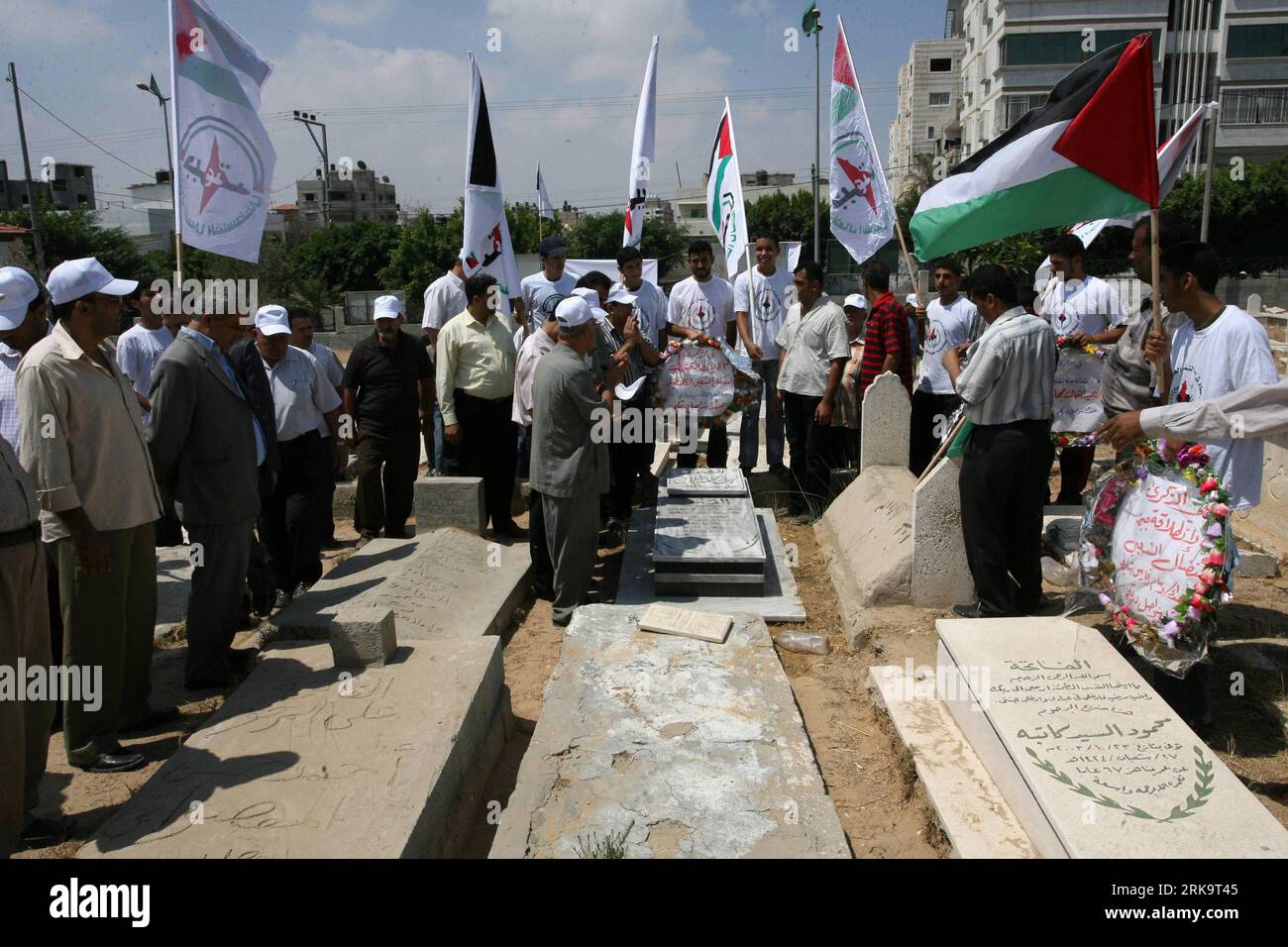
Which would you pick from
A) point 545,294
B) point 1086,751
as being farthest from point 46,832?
point 545,294

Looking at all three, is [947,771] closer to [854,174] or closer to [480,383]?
[480,383]

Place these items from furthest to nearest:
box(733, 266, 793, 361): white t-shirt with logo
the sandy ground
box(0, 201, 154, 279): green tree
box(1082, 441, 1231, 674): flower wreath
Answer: box(0, 201, 154, 279): green tree
box(733, 266, 793, 361): white t-shirt with logo
box(1082, 441, 1231, 674): flower wreath
the sandy ground

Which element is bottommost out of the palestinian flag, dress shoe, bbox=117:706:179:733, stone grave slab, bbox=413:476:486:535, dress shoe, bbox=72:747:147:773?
dress shoe, bbox=72:747:147:773

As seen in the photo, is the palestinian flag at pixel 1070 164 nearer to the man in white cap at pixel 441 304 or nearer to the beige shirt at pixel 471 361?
the beige shirt at pixel 471 361

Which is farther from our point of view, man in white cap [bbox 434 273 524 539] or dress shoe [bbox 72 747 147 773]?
man in white cap [bbox 434 273 524 539]

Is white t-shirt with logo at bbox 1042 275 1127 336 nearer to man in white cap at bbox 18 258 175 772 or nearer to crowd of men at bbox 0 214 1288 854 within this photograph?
crowd of men at bbox 0 214 1288 854

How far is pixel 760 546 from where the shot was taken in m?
6.09

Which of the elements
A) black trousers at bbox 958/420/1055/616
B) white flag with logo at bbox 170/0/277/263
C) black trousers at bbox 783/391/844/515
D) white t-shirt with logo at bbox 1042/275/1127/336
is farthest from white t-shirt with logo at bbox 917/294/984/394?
white flag with logo at bbox 170/0/277/263

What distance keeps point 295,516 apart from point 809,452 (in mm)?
4053

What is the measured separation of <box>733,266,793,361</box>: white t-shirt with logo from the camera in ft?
26.2

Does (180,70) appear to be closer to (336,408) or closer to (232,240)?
(232,240)

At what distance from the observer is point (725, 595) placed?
19.7 ft

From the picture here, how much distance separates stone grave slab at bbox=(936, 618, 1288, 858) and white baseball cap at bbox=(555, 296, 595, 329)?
2.70 metres

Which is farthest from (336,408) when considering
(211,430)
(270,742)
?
(270,742)
